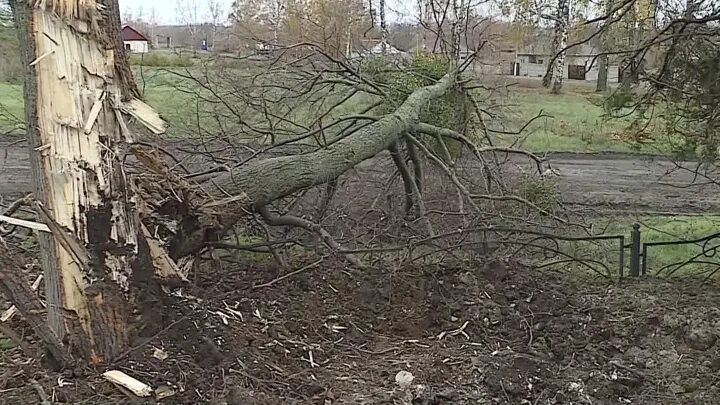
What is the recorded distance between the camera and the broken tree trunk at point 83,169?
3.58 metres

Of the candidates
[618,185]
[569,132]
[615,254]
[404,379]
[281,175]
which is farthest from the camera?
[569,132]

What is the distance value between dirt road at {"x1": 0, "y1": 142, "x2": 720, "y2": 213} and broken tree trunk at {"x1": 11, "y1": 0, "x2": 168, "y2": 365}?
593cm

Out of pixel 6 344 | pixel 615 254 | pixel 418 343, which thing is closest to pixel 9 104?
pixel 6 344

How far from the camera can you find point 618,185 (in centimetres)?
1243

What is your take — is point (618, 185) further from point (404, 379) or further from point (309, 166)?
point (404, 379)

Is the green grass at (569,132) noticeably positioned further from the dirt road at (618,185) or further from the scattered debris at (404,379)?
the scattered debris at (404,379)

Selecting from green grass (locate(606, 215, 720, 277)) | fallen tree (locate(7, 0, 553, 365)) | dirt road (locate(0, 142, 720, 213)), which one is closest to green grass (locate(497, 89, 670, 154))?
dirt road (locate(0, 142, 720, 213))

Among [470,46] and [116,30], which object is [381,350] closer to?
[116,30]

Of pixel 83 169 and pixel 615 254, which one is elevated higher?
pixel 83 169

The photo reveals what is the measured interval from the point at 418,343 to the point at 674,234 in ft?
15.9

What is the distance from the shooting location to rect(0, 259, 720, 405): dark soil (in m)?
3.79

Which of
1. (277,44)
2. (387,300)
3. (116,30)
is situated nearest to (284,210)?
(387,300)

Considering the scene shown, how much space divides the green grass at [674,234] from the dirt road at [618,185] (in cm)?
61

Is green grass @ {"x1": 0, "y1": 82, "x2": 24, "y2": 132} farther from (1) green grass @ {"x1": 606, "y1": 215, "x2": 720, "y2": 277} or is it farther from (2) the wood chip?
(1) green grass @ {"x1": 606, "y1": 215, "x2": 720, "y2": 277}
